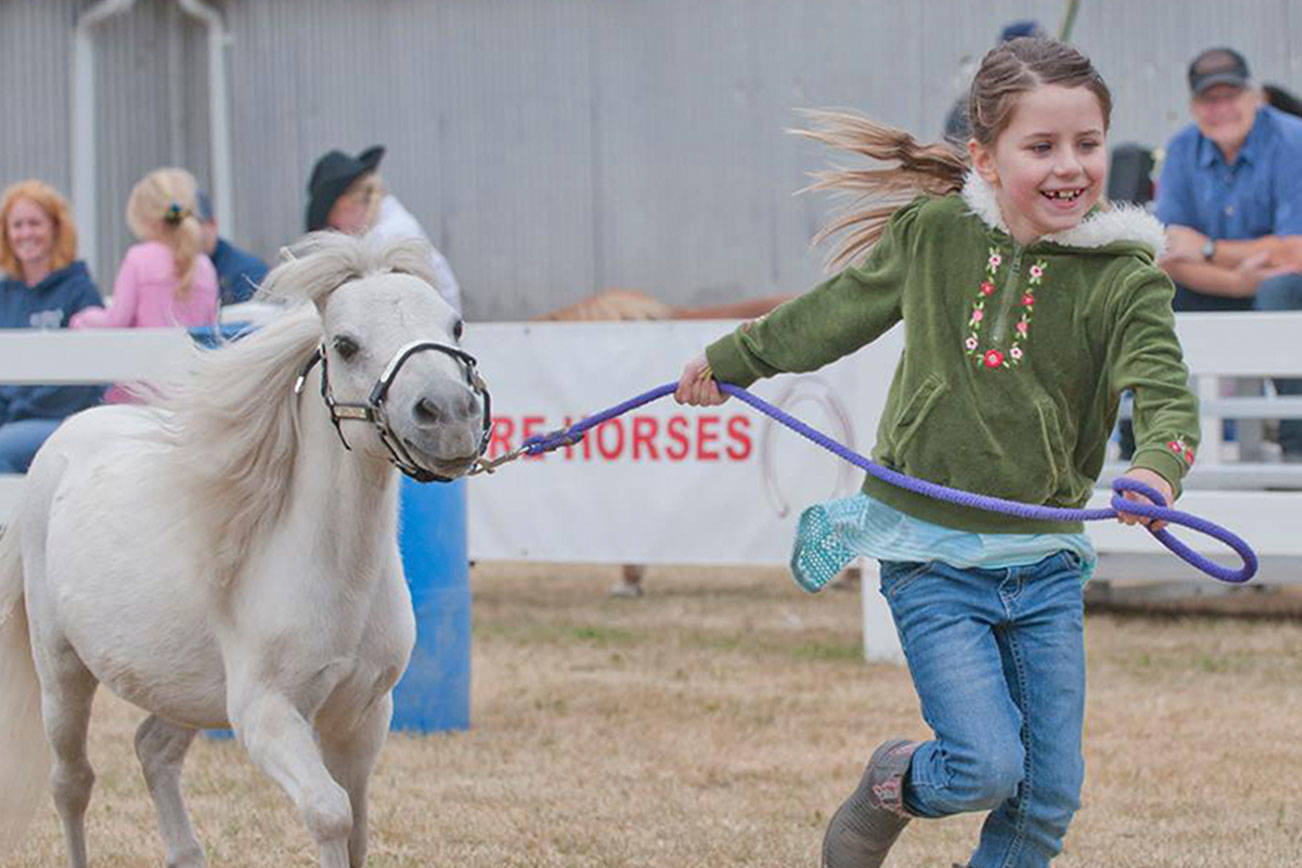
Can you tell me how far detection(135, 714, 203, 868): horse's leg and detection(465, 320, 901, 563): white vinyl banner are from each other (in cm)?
446

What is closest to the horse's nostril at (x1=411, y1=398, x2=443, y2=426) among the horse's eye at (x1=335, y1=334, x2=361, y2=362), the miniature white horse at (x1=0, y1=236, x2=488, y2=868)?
the miniature white horse at (x1=0, y1=236, x2=488, y2=868)

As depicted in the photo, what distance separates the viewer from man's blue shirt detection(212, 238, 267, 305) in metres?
9.98

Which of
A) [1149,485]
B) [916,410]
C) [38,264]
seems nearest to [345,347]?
[916,410]

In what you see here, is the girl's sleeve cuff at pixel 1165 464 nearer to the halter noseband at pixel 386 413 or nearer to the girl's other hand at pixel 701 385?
the girl's other hand at pixel 701 385

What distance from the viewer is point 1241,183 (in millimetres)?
9359

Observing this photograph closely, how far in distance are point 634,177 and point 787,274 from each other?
4.80 ft

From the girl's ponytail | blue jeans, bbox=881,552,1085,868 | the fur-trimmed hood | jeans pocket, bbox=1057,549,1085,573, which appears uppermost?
the girl's ponytail

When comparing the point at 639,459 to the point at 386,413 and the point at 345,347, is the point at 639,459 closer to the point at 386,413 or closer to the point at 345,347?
the point at 345,347

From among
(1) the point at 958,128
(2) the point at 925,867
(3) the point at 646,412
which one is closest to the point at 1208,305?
(1) the point at 958,128

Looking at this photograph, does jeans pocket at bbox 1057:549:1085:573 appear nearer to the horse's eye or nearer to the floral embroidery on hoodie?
the floral embroidery on hoodie

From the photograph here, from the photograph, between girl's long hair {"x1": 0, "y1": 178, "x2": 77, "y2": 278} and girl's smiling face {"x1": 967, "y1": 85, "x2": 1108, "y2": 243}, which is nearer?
girl's smiling face {"x1": 967, "y1": 85, "x2": 1108, "y2": 243}

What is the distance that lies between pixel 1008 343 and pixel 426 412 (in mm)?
1098

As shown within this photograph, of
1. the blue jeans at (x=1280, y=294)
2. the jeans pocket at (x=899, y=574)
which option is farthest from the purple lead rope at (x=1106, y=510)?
the blue jeans at (x=1280, y=294)

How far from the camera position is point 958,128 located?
879cm
